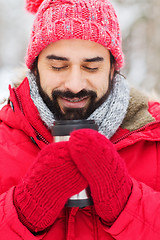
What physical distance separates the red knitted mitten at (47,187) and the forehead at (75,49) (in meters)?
0.52

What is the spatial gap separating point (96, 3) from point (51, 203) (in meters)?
0.95

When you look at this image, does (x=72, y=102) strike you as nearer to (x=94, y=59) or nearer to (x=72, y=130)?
(x=94, y=59)

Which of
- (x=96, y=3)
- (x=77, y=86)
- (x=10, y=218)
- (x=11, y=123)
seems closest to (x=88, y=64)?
(x=77, y=86)

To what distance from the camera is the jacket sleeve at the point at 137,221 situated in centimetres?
105

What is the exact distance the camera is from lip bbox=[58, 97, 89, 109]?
1.38 m

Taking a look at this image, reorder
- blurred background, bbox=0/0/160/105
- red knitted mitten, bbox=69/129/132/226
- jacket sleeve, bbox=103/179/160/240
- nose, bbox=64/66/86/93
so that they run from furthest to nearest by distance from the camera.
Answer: blurred background, bbox=0/0/160/105, nose, bbox=64/66/86/93, jacket sleeve, bbox=103/179/160/240, red knitted mitten, bbox=69/129/132/226

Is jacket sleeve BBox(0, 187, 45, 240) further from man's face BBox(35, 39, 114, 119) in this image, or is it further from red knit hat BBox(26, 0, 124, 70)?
red knit hat BBox(26, 0, 124, 70)

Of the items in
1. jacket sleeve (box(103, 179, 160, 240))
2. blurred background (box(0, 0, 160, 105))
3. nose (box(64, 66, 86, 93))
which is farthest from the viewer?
blurred background (box(0, 0, 160, 105))

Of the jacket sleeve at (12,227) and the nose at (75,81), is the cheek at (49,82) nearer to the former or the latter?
the nose at (75,81)

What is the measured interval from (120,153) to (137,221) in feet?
1.27

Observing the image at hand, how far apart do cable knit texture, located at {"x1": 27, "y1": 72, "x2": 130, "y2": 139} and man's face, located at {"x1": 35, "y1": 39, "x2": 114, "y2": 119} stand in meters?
0.03

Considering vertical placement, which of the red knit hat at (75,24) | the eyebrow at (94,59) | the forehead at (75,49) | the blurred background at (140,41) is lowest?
the blurred background at (140,41)

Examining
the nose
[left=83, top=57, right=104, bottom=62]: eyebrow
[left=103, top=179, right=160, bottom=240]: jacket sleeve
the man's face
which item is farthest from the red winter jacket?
[left=83, top=57, right=104, bottom=62]: eyebrow

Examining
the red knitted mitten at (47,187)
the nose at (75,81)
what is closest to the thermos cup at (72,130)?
the red knitted mitten at (47,187)
